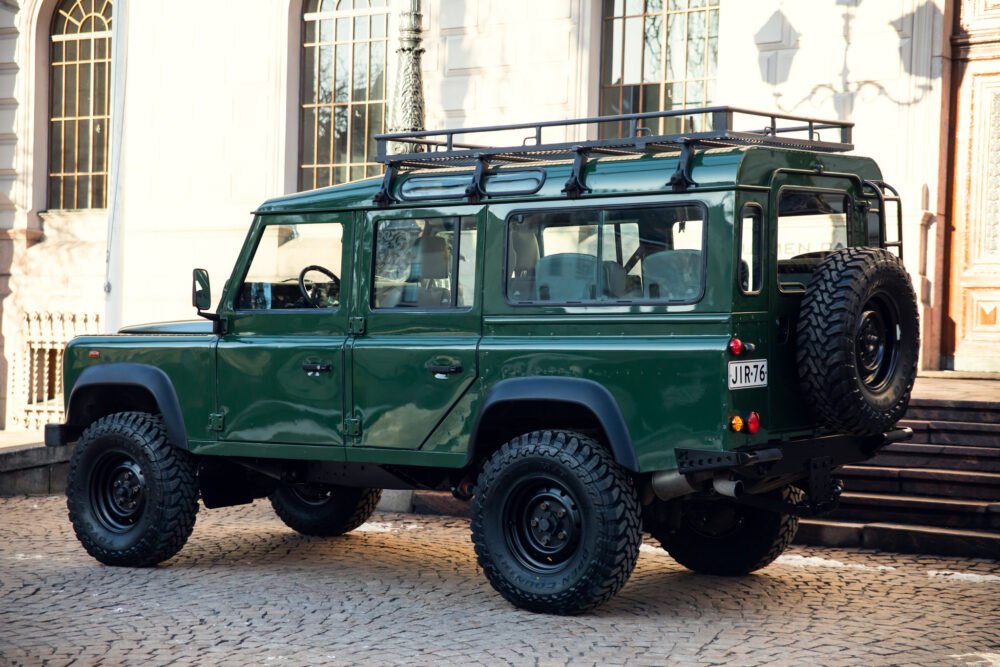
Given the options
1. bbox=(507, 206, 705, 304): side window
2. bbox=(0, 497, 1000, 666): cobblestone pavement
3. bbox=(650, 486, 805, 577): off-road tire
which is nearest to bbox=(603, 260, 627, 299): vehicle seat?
bbox=(507, 206, 705, 304): side window

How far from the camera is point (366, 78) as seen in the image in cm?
1664

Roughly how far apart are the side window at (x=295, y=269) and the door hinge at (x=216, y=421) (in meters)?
0.67

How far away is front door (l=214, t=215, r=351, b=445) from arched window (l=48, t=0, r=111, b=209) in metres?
10.8

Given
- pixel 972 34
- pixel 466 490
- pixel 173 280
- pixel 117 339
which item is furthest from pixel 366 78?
pixel 466 490

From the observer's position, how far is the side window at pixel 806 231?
7207 millimetres

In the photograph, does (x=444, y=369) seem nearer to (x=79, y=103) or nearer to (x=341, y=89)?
(x=341, y=89)

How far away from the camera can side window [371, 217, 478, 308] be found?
7645mm

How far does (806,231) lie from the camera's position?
740 cm

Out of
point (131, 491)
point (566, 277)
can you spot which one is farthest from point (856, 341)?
point (131, 491)

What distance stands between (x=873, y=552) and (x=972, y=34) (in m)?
5.86

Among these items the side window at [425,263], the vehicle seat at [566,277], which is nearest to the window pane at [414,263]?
the side window at [425,263]

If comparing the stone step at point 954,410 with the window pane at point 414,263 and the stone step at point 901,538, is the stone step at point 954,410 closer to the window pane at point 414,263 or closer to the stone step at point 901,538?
the stone step at point 901,538

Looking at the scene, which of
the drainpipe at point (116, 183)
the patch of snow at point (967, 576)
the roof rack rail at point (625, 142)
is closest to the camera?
the roof rack rail at point (625, 142)

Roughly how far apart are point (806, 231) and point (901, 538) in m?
2.46
